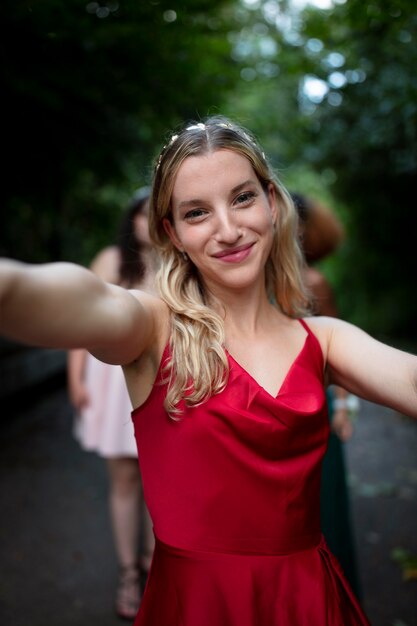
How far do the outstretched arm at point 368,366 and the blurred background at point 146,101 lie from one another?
720mm

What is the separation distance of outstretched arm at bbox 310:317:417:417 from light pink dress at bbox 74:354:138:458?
1762 millimetres

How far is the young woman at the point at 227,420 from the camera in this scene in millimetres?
1551

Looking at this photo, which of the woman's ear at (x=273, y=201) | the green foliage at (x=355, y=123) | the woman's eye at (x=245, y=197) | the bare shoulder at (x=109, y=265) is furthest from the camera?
the green foliage at (x=355, y=123)

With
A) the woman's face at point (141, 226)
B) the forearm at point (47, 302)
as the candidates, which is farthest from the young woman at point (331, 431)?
the forearm at point (47, 302)

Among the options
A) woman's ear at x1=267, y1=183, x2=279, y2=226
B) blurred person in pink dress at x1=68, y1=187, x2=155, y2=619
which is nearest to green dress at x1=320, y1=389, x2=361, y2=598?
blurred person in pink dress at x1=68, y1=187, x2=155, y2=619

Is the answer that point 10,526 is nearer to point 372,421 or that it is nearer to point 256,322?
point 256,322

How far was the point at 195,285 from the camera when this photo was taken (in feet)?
5.81

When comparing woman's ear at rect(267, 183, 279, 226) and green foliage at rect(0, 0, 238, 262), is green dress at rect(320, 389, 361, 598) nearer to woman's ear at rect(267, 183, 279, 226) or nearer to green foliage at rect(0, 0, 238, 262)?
woman's ear at rect(267, 183, 279, 226)

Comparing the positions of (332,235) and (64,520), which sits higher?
(332,235)

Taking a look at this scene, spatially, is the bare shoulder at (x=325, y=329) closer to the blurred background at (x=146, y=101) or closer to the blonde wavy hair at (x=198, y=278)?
the blonde wavy hair at (x=198, y=278)

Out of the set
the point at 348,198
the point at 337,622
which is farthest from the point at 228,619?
the point at 348,198

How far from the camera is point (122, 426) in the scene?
335cm

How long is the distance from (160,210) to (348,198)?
1015 cm

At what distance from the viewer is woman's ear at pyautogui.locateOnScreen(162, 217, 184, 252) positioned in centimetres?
175
